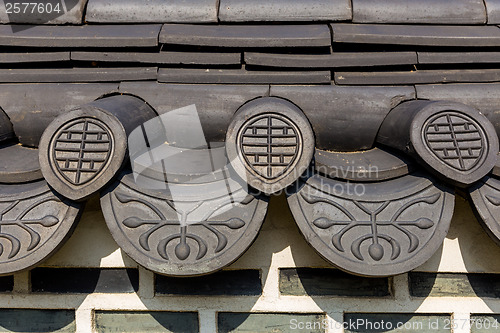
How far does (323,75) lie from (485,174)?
0.69 metres

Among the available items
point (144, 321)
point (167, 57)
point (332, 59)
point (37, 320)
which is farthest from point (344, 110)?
point (37, 320)

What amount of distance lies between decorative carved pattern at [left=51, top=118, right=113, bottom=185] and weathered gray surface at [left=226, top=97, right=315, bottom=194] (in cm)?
41

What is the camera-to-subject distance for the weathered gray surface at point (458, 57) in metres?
1.79

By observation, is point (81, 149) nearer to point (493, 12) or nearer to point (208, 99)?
point (208, 99)

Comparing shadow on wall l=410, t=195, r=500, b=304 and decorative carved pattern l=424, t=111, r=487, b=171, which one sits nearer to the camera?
decorative carved pattern l=424, t=111, r=487, b=171


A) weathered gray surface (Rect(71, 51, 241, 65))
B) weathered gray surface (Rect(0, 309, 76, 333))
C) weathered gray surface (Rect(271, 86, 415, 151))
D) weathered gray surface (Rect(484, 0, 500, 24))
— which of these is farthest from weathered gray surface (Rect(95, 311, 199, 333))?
weathered gray surface (Rect(484, 0, 500, 24))

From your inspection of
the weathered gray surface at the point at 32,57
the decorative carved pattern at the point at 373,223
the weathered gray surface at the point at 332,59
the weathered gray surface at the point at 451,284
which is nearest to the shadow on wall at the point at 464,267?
the weathered gray surface at the point at 451,284

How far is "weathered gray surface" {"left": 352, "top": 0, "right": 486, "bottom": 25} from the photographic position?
1.86m

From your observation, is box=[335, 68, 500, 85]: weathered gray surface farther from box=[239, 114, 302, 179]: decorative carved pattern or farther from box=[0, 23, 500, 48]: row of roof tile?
box=[239, 114, 302, 179]: decorative carved pattern

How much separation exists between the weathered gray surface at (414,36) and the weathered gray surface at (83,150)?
0.92 meters

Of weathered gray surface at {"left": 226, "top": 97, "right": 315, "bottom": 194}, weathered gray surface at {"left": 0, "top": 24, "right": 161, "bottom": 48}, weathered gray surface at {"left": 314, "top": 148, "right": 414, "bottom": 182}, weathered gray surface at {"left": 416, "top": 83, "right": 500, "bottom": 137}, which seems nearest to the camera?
weathered gray surface at {"left": 226, "top": 97, "right": 315, "bottom": 194}

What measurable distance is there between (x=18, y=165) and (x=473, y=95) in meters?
1.70

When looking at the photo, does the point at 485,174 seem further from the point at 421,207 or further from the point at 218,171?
the point at 218,171

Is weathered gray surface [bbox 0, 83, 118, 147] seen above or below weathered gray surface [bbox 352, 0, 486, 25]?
below
